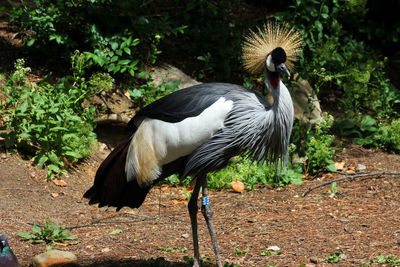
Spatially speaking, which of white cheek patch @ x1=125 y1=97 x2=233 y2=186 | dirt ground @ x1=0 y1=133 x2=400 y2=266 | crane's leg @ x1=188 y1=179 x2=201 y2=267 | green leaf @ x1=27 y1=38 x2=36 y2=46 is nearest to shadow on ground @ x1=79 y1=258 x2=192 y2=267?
dirt ground @ x1=0 y1=133 x2=400 y2=266

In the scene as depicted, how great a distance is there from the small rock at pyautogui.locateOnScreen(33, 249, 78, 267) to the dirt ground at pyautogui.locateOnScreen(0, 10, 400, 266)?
0.12 meters

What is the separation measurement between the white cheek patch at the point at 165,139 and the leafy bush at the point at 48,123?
1303 mm

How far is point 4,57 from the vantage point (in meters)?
5.61

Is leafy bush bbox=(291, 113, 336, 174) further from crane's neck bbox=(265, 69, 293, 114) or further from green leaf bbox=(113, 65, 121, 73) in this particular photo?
green leaf bbox=(113, 65, 121, 73)

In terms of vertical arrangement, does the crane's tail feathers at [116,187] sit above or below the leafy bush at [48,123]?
below

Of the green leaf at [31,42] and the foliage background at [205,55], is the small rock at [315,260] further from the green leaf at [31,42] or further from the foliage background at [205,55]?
the green leaf at [31,42]

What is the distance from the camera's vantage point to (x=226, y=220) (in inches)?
159

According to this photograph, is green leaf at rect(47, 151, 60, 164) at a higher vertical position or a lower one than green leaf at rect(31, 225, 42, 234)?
higher

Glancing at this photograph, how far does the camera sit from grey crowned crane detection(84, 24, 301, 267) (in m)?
3.09

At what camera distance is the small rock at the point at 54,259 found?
123 inches

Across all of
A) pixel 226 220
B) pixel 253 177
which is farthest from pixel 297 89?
pixel 226 220

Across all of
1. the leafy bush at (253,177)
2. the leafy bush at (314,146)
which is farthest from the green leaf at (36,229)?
the leafy bush at (314,146)

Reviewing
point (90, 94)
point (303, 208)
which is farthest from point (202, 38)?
point (303, 208)

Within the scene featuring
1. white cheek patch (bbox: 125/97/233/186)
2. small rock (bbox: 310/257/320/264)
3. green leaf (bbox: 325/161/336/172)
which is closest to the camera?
white cheek patch (bbox: 125/97/233/186)
